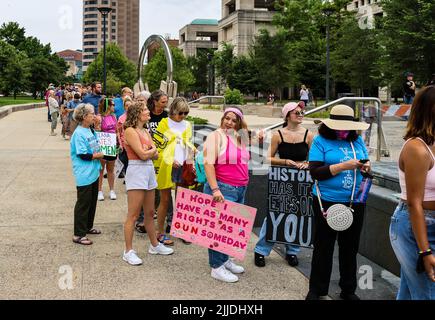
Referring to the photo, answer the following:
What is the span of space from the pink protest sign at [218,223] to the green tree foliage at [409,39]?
1046 inches

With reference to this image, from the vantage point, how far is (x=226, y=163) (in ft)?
16.2

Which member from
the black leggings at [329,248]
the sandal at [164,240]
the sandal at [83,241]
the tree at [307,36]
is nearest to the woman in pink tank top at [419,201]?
the black leggings at [329,248]

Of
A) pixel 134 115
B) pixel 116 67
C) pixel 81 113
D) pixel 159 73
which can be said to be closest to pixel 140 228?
pixel 81 113

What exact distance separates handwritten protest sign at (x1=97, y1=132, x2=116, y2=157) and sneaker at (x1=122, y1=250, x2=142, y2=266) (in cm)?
178

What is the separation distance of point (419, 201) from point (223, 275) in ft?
8.23

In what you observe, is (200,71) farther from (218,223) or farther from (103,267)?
(218,223)

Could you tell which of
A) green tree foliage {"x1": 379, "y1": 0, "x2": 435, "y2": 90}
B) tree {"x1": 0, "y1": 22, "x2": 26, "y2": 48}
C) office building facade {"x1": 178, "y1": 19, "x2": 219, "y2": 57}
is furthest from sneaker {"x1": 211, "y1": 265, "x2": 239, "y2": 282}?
office building facade {"x1": 178, "y1": 19, "x2": 219, "y2": 57}

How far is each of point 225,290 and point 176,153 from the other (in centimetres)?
194

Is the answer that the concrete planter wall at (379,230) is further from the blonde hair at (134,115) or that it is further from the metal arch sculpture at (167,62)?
the metal arch sculpture at (167,62)

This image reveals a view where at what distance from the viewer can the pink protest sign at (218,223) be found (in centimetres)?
496

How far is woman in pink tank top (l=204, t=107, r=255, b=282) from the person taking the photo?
4.89 metres

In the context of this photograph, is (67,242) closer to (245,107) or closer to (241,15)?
(245,107)

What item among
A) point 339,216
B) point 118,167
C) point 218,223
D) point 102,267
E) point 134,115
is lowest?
point 102,267
